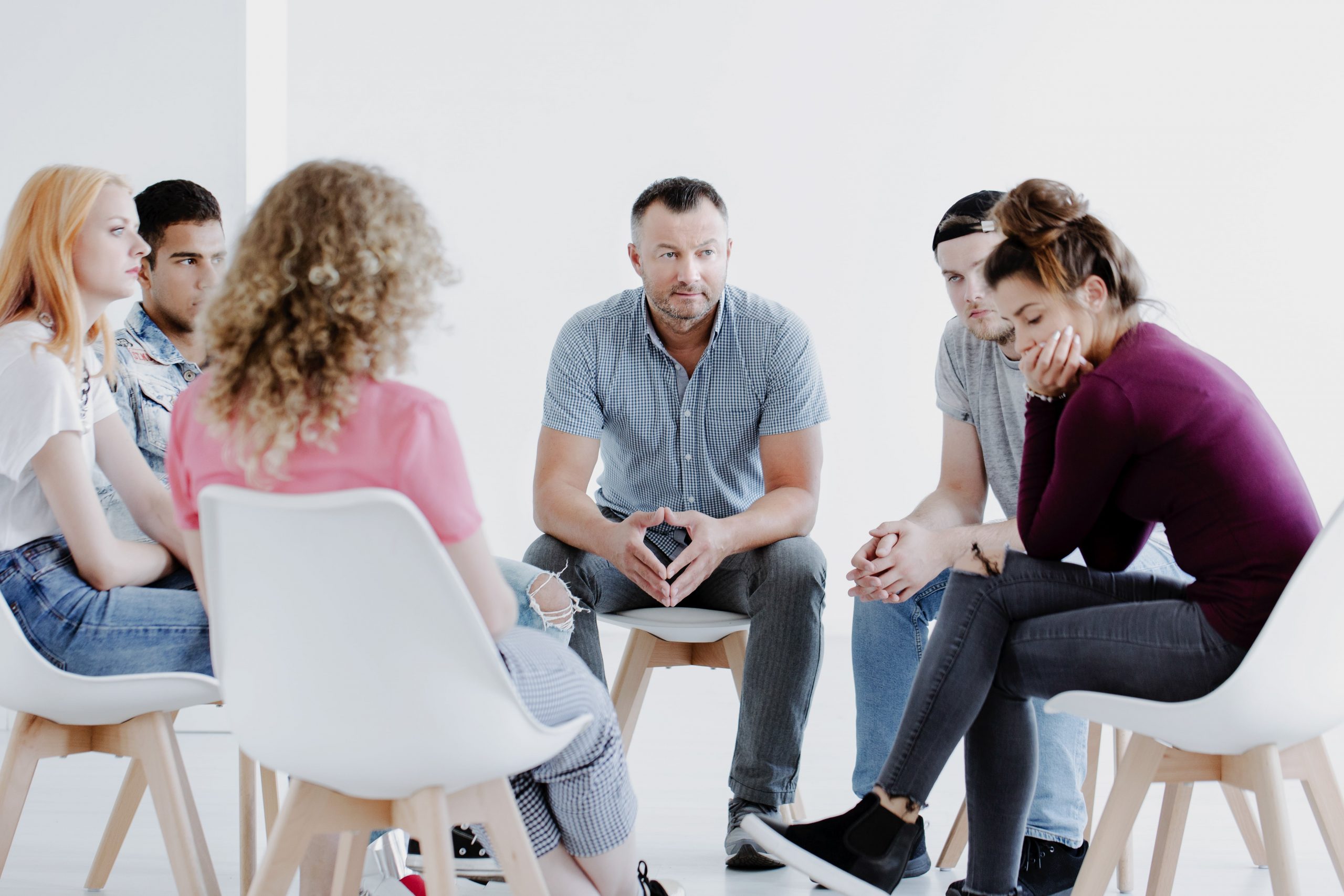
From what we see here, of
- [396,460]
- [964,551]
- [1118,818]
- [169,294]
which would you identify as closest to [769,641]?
[964,551]

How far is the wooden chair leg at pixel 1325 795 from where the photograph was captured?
1.39m

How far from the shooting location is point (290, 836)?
1199 millimetres

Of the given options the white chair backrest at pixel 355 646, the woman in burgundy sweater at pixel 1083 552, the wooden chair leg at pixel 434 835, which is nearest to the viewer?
the white chair backrest at pixel 355 646

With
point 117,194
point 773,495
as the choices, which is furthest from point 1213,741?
point 117,194

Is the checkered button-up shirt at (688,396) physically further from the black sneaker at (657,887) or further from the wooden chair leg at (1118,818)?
the wooden chair leg at (1118,818)

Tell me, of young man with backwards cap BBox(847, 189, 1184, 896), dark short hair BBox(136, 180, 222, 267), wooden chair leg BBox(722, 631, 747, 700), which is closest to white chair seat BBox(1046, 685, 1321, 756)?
young man with backwards cap BBox(847, 189, 1184, 896)

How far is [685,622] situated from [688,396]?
512 mm

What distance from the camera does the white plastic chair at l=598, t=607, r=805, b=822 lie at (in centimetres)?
211

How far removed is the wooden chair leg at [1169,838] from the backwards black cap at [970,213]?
3.49ft

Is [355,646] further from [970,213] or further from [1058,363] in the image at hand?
[970,213]

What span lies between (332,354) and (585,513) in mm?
1090

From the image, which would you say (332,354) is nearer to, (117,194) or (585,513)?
(117,194)

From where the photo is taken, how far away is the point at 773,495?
7.32 feet

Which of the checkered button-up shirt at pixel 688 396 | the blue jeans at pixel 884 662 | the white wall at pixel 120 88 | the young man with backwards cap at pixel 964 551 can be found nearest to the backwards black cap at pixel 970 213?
the young man with backwards cap at pixel 964 551
